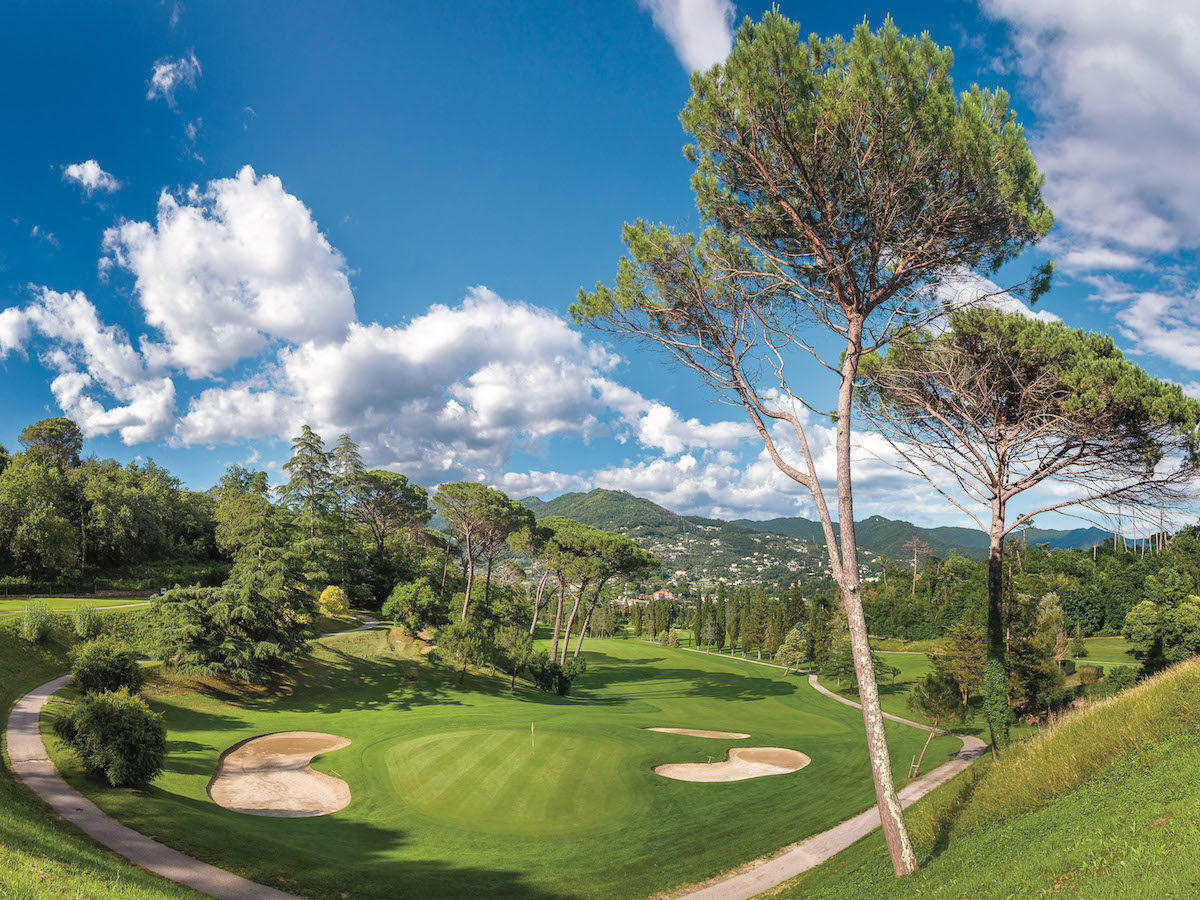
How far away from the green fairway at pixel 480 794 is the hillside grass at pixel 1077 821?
4.82 metres

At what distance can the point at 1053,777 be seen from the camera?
33.6 ft

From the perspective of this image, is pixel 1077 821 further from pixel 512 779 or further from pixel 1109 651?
pixel 1109 651

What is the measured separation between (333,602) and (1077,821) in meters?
44.1

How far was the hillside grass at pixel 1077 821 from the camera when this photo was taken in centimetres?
648

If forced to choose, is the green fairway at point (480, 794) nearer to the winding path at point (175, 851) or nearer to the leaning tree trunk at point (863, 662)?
the winding path at point (175, 851)

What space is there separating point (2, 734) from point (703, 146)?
75.5ft

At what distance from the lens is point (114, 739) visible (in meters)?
13.2

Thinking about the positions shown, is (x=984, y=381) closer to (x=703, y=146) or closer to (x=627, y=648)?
(x=703, y=146)

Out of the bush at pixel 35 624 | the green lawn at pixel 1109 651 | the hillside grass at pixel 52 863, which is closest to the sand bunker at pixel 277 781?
the hillside grass at pixel 52 863

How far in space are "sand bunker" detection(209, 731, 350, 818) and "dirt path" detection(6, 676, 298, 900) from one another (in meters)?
4.05

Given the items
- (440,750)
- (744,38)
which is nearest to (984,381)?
(744,38)

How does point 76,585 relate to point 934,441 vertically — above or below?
below

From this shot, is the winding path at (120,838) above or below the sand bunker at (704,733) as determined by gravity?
above

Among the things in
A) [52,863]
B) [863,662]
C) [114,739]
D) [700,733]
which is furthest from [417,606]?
[863,662]
